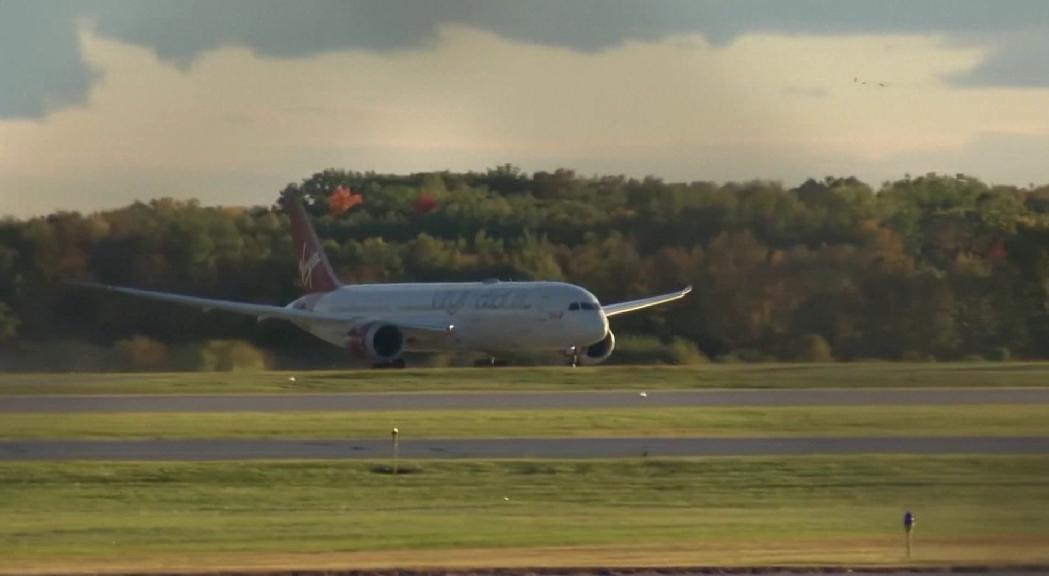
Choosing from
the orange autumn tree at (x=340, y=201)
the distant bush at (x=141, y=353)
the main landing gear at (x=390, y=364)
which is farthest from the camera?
the orange autumn tree at (x=340, y=201)

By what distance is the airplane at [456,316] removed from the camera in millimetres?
54719

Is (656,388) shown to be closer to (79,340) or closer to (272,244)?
(79,340)

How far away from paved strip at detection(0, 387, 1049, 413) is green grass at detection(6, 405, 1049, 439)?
126cm

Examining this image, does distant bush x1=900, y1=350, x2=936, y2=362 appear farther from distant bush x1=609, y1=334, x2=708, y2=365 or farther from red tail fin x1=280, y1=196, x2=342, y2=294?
red tail fin x1=280, y1=196, x2=342, y2=294

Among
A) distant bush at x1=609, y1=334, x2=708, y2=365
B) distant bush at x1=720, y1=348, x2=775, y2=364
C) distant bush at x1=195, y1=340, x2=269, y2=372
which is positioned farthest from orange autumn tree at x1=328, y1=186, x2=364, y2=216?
distant bush at x1=720, y1=348, x2=775, y2=364

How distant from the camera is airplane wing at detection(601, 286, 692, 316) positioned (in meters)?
56.4

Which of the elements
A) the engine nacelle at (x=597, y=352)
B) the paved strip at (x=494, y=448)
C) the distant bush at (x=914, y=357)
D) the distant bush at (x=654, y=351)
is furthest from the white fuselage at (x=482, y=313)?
the paved strip at (x=494, y=448)

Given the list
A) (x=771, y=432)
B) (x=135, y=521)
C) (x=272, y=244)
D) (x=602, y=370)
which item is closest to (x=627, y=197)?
(x=602, y=370)

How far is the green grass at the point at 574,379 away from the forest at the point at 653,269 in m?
2.49

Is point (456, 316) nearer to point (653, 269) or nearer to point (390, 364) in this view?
point (390, 364)

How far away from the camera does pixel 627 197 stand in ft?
184

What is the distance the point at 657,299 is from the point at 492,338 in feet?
18.0

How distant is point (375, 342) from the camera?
5697 cm

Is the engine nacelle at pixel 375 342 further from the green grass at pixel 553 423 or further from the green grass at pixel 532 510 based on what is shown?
the green grass at pixel 532 510
